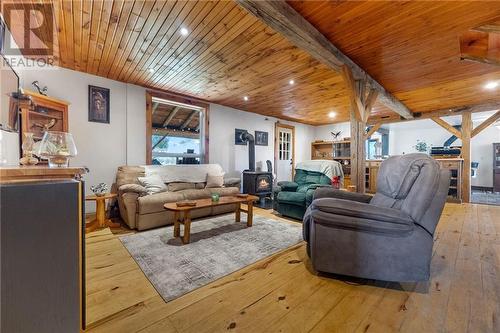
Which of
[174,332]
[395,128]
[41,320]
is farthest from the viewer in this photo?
[395,128]

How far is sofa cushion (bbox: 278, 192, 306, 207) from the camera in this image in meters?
3.50

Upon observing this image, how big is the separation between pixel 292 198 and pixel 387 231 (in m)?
2.02

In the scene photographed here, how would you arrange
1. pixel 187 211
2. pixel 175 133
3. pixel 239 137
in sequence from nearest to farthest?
pixel 187 211
pixel 175 133
pixel 239 137

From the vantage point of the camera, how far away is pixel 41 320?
88 cm

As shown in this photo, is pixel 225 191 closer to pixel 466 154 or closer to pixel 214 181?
pixel 214 181

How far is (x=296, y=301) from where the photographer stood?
1.51 m

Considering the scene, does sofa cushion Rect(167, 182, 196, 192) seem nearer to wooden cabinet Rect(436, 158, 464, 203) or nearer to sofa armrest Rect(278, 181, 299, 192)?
sofa armrest Rect(278, 181, 299, 192)

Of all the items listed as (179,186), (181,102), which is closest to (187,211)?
(179,186)

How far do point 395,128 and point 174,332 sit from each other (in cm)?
987

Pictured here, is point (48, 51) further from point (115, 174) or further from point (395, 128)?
point (395, 128)

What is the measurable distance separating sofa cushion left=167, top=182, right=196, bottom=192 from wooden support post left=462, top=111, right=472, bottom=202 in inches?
250

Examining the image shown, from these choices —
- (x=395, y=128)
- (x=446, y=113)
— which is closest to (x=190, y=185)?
(x=446, y=113)

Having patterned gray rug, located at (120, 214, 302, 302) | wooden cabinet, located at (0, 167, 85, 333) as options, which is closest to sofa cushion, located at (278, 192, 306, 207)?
patterned gray rug, located at (120, 214, 302, 302)

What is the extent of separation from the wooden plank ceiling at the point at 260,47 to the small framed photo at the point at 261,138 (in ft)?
5.88
